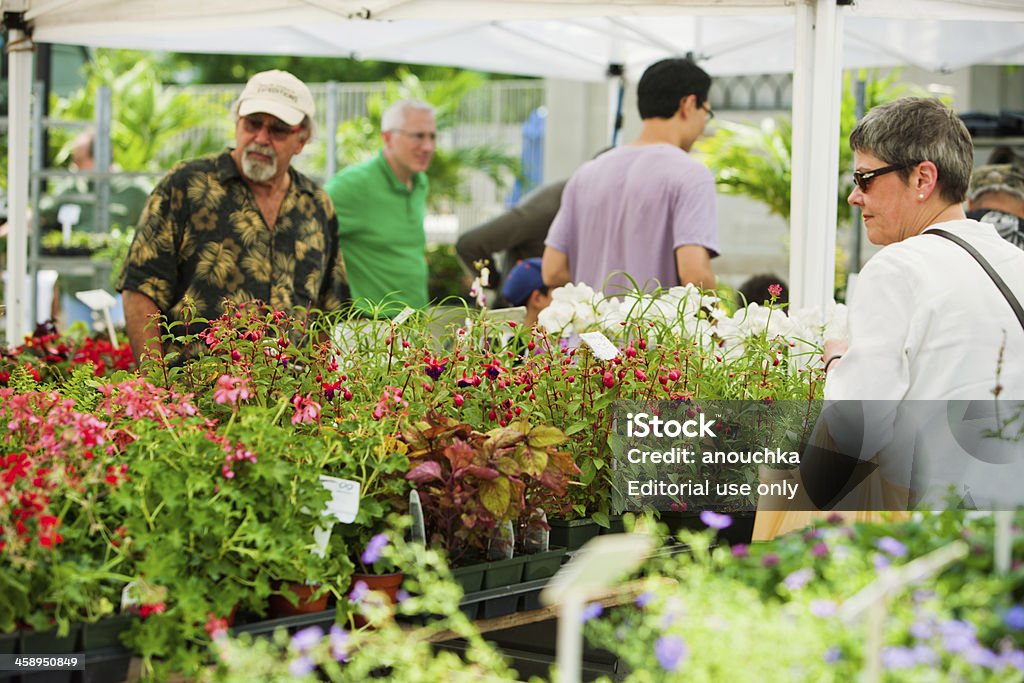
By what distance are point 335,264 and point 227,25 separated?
82 cm

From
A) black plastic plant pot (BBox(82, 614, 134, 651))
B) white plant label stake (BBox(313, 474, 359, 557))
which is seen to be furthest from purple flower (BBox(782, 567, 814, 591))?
black plastic plant pot (BBox(82, 614, 134, 651))

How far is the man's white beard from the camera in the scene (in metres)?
3.25

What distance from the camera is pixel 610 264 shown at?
136 inches

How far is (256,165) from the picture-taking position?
10.7 feet

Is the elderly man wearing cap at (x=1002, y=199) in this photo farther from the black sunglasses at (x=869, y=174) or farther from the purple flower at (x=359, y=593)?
the purple flower at (x=359, y=593)

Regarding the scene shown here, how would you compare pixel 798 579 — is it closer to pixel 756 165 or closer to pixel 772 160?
pixel 756 165

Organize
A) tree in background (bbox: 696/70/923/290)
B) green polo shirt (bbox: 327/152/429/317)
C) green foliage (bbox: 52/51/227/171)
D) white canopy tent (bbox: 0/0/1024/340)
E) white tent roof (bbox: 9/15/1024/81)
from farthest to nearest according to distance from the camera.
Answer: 1. green foliage (bbox: 52/51/227/171)
2. tree in background (bbox: 696/70/923/290)
3. white tent roof (bbox: 9/15/1024/81)
4. green polo shirt (bbox: 327/152/429/317)
5. white canopy tent (bbox: 0/0/1024/340)

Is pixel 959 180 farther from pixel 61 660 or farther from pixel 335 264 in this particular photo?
pixel 335 264

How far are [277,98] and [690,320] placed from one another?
1.37 m

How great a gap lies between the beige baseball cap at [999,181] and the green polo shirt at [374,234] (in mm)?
1984

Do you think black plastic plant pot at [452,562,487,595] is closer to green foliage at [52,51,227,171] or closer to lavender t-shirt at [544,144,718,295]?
lavender t-shirt at [544,144,718,295]

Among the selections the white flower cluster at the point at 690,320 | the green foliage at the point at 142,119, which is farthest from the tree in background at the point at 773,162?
the green foliage at the point at 142,119

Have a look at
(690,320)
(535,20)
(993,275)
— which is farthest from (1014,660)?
(535,20)

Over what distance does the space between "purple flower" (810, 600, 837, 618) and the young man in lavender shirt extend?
2.16 m
